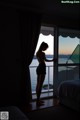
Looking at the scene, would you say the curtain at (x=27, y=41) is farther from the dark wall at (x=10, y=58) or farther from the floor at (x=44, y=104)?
the floor at (x=44, y=104)

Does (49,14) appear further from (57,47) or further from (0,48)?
(0,48)

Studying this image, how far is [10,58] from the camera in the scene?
3.82m

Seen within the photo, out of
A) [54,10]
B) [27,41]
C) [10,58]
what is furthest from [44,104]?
[54,10]

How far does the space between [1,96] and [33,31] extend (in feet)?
5.80

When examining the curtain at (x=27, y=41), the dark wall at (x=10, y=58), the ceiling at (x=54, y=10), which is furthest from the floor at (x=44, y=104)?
the ceiling at (x=54, y=10)

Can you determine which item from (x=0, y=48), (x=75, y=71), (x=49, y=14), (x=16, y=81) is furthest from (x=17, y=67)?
(x=75, y=71)

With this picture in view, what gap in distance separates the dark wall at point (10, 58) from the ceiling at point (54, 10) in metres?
0.32

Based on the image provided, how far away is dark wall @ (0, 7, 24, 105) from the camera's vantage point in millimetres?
3725

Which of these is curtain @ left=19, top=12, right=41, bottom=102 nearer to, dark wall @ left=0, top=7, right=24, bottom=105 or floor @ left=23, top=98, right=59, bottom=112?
dark wall @ left=0, top=7, right=24, bottom=105

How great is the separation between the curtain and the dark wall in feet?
0.32

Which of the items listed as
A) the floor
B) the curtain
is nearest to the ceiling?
the curtain

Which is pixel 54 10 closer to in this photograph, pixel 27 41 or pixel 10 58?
pixel 27 41

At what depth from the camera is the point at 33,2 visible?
3516 mm

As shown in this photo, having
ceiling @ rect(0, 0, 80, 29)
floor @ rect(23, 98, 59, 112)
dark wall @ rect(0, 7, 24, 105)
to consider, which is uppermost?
ceiling @ rect(0, 0, 80, 29)
